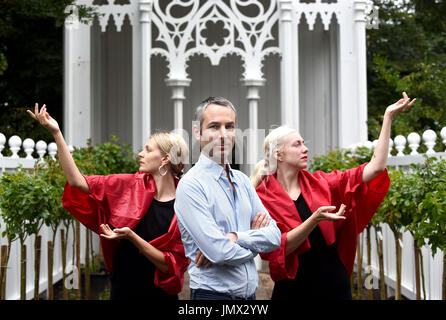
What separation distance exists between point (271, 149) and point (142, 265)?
3.34ft

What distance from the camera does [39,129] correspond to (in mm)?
11438

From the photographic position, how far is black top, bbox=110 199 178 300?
359 cm

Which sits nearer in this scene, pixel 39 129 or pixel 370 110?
pixel 39 129

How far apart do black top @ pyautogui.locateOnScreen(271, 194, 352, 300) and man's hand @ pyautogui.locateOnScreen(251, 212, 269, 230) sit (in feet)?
2.44

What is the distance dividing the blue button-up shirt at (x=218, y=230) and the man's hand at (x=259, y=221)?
24mm

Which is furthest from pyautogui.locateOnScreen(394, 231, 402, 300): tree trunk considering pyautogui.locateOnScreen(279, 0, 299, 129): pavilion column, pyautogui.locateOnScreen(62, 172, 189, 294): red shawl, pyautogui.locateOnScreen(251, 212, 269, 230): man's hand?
pyautogui.locateOnScreen(279, 0, 299, 129): pavilion column

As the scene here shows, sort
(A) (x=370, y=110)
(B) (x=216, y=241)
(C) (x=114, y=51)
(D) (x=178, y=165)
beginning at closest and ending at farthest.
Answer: (B) (x=216, y=241) < (D) (x=178, y=165) < (C) (x=114, y=51) < (A) (x=370, y=110)

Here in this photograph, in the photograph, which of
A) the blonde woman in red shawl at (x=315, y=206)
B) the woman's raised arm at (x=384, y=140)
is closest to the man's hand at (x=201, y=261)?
the blonde woman in red shawl at (x=315, y=206)

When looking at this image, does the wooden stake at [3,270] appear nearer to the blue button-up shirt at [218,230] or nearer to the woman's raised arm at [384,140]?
the blue button-up shirt at [218,230]


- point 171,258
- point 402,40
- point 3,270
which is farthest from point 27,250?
point 402,40
